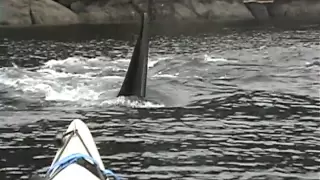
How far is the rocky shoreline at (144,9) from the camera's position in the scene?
4634 centimetres

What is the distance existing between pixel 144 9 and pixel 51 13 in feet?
27.9

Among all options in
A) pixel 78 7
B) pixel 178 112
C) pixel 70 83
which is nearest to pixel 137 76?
pixel 178 112

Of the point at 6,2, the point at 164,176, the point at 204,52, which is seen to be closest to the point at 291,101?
the point at 164,176

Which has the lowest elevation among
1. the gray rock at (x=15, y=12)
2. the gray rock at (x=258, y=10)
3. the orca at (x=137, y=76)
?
the orca at (x=137, y=76)

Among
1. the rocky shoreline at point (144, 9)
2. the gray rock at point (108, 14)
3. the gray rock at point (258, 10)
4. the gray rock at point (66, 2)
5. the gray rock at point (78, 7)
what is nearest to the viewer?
the rocky shoreline at point (144, 9)

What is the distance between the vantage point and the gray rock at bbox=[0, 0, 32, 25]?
4531 centimetres

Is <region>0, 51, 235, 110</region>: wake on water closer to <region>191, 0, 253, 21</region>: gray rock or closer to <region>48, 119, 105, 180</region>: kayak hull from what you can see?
<region>48, 119, 105, 180</region>: kayak hull

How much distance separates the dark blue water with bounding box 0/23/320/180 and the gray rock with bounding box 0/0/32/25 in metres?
16.5

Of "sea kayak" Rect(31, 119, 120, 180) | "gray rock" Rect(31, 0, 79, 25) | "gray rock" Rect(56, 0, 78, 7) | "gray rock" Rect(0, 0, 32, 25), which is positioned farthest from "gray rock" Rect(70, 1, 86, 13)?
"sea kayak" Rect(31, 119, 120, 180)

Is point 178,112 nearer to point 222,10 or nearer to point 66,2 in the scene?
point 66,2

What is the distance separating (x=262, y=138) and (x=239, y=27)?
1284 inches

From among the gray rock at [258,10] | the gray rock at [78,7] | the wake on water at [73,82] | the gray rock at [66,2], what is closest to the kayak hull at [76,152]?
the wake on water at [73,82]

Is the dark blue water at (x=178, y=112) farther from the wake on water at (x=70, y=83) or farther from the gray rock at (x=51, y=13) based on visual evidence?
the gray rock at (x=51, y=13)

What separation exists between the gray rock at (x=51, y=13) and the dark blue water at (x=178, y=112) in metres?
17.3
